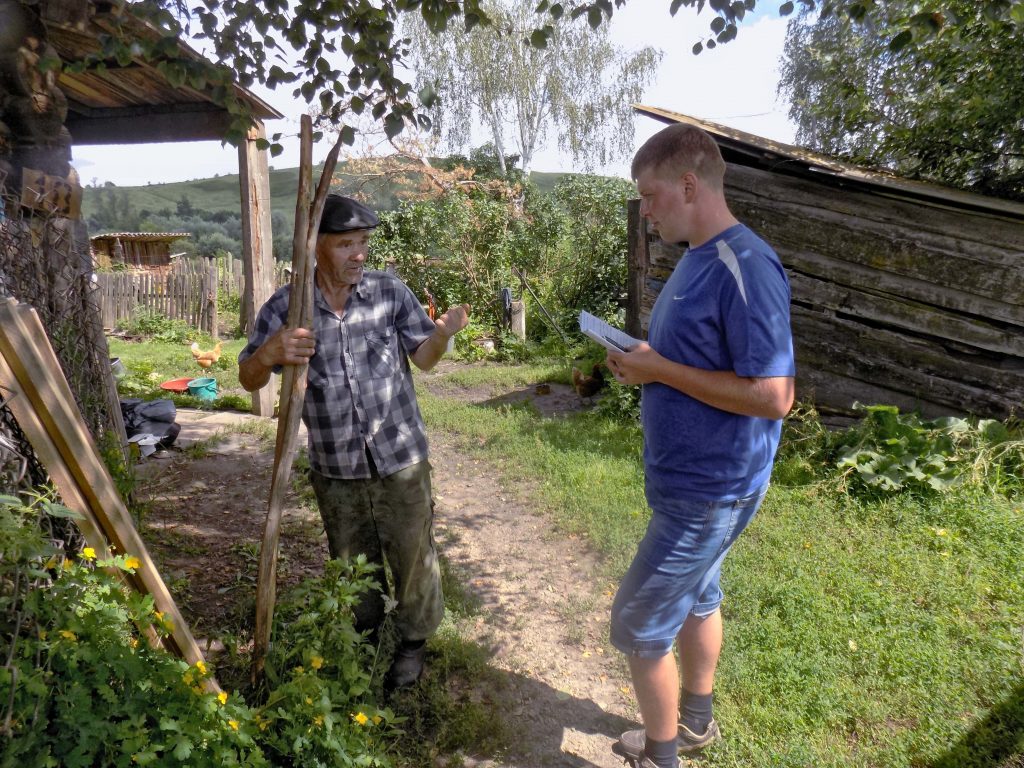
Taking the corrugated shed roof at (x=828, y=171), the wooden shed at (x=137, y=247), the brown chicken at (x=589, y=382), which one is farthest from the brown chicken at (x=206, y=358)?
the wooden shed at (x=137, y=247)

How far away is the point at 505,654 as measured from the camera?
335cm

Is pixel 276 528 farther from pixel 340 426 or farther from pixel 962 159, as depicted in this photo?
pixel 962 159

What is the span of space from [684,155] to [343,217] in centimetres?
123

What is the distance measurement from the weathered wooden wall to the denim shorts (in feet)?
14.3

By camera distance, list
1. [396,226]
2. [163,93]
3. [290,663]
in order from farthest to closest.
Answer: [396,226], [163,93], [290,663]

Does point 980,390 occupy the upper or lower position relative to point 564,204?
lower

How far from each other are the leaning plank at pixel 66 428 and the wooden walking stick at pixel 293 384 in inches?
12.6

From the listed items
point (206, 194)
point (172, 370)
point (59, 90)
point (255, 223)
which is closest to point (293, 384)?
point (59, 90)

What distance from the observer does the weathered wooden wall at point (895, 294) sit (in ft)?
17.8

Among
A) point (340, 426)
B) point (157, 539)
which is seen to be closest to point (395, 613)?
point (340, 426)

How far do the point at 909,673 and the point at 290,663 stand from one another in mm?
2683

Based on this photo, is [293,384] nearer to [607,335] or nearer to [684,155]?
[607,335]

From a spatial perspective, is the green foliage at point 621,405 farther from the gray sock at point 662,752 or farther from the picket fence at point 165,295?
the picket fence at point 165,295

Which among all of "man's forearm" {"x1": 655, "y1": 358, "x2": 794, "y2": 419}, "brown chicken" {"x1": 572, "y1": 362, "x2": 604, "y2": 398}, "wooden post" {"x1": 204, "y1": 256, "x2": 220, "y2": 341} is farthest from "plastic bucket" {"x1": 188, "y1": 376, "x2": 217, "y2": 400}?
"man's forearm" {"x1": 655, "y1": 358, "x2": 794, "y2": 419}
